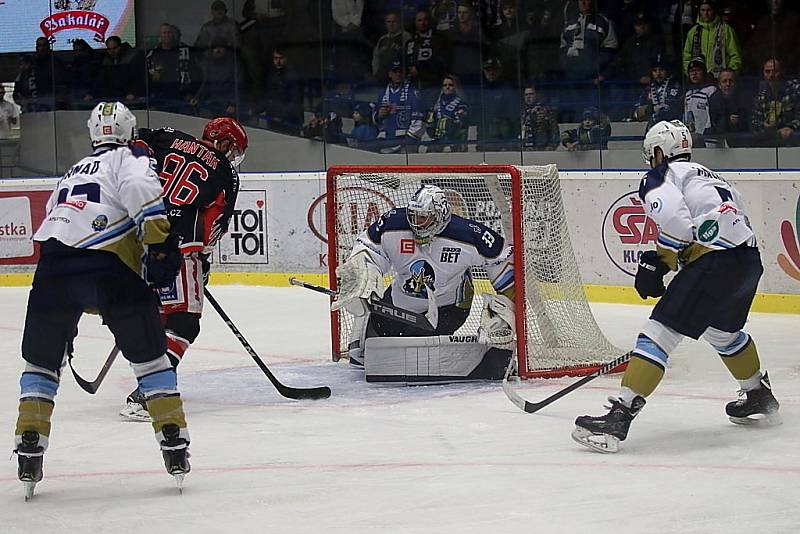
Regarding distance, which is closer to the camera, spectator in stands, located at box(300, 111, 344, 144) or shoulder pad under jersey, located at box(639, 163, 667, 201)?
shoulder pad under jersey, located at box(639, 163, 667, 201)

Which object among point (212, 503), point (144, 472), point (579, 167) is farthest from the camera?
point (579, 167)

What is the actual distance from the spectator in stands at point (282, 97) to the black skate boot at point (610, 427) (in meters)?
6.89

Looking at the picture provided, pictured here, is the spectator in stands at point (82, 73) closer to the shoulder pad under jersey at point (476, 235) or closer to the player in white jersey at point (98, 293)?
the shoulder pad under jersey at point (476, 235)

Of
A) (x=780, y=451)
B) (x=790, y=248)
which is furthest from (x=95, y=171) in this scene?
(x=790, y=248)

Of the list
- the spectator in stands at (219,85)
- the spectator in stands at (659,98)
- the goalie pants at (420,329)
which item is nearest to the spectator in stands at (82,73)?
the spectator in stands at (219,85)

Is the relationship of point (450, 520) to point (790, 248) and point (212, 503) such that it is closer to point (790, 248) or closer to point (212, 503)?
point (212, 503)

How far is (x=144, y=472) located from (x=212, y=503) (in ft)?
1.65

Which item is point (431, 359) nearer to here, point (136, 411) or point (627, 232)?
point (136, 411)

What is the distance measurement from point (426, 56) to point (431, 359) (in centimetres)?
535

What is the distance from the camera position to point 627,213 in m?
7.77

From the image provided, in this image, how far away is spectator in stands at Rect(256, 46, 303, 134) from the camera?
1077 centimetres

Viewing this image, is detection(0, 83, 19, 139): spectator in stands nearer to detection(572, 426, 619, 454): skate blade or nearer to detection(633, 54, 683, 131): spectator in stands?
detection(633, 54, 683, 131): spectator in stands

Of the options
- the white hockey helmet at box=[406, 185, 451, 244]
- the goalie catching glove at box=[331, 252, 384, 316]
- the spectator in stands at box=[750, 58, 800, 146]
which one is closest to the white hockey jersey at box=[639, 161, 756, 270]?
the white hockey helmet at box=[406, 185, 451, 244]

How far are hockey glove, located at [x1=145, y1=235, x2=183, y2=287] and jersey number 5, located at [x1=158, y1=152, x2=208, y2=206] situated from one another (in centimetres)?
103
